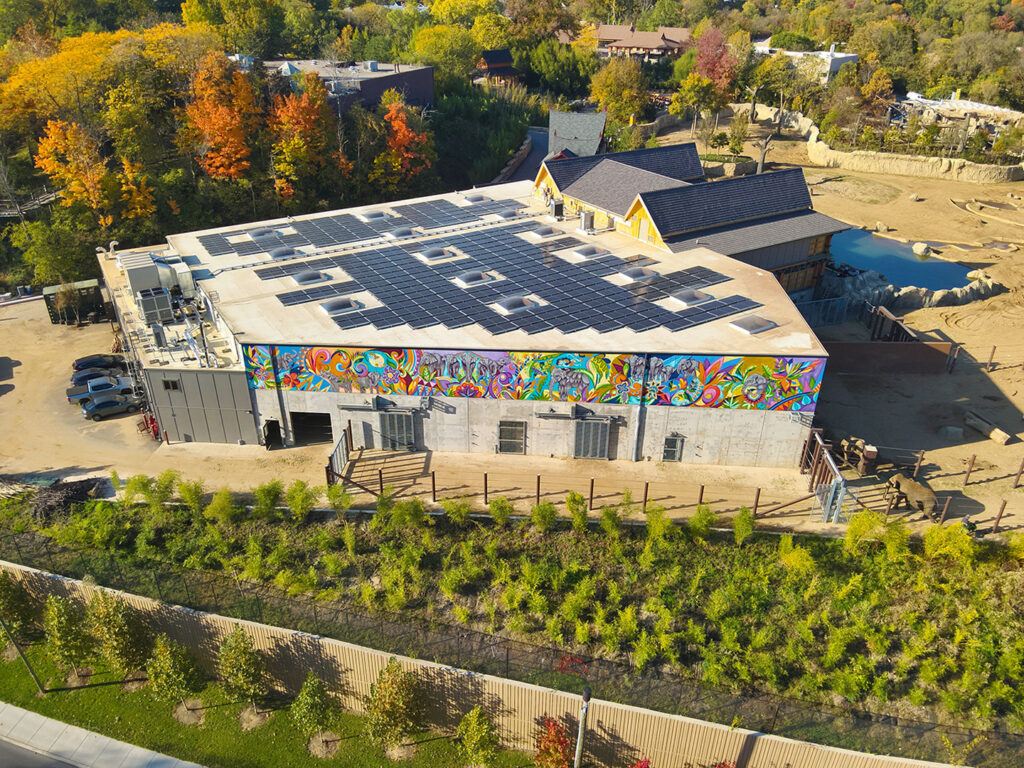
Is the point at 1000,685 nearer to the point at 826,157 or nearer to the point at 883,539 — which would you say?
the point at 883,539

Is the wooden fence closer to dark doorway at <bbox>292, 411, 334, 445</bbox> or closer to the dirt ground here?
dark doorway at <bbox>292, 411, 334, 445</bbox>

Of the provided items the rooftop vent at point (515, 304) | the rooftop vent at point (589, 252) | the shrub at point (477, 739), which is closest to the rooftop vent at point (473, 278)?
the rooftop vent at point (515, 304)

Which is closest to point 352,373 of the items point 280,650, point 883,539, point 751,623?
point 280,650

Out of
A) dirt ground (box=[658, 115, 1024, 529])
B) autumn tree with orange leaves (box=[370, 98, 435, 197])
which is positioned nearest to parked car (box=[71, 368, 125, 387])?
autumn tree with orange leaves (box=[370, 98, 435, 197])

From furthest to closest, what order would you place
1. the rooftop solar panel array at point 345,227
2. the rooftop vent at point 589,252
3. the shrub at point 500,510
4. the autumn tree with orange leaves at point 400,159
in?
the autumn tree with orange leaves at point 400,159
the rooftop solar panel array at point 345,227
the rooftop vent at point 589,252
the shrub at point 500,510

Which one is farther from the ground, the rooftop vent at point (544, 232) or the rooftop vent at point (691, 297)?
the rooftop vent at point (691, 297)

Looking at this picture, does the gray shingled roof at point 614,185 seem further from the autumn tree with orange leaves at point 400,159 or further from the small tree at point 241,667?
the small tree at point 241,667
